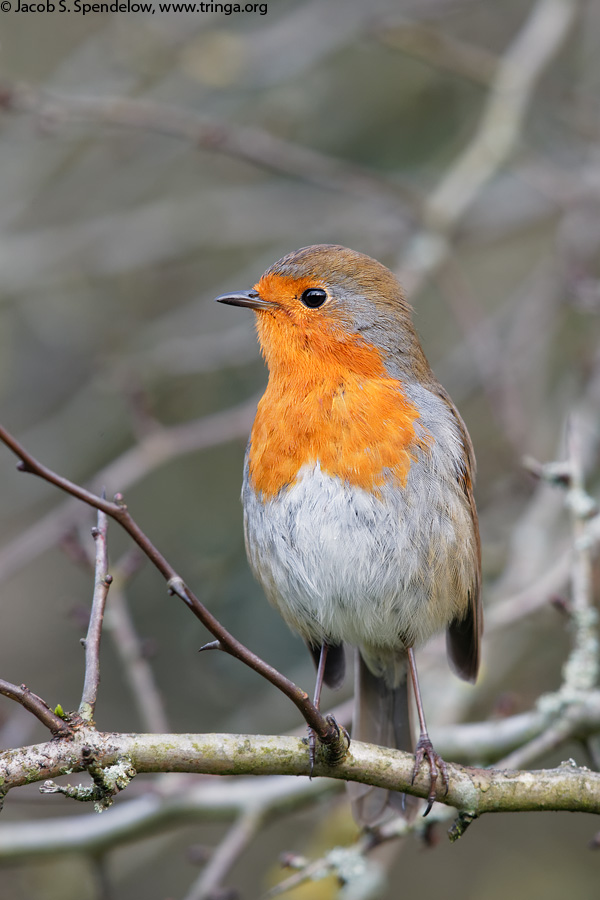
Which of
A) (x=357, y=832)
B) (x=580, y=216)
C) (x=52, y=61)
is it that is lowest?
(x=357, y=832)

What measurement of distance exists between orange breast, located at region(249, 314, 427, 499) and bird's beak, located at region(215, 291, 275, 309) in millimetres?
138

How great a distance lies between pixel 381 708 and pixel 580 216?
323cm

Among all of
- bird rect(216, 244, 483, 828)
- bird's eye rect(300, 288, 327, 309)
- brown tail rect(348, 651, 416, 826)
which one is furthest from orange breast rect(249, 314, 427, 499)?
brown tail rect(348, 651, 416, 826)

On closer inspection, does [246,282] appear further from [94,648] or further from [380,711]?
[94,648]

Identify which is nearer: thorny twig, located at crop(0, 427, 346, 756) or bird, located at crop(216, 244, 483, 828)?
thorny twig, located at crop(0, 427, 346, 756)

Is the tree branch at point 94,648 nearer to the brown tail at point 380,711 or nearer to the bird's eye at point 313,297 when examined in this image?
the bird's eye at point 313,297

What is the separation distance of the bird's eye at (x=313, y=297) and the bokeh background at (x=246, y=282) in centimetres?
121

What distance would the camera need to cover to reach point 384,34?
5.46 metres

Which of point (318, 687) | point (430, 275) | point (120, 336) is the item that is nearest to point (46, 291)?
point (120, 336)

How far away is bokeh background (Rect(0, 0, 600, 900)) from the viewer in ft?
A: 16.8

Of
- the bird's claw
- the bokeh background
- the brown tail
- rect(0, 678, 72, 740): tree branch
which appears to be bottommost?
the bird's claw

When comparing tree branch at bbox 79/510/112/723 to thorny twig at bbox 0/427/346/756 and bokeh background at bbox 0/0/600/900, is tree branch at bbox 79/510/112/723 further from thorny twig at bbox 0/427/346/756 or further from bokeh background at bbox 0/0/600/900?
bokeh background at bbox 0/0/600/900

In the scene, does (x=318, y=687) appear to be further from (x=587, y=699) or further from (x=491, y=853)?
(x=491, y=853)

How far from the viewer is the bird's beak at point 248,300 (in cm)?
360
